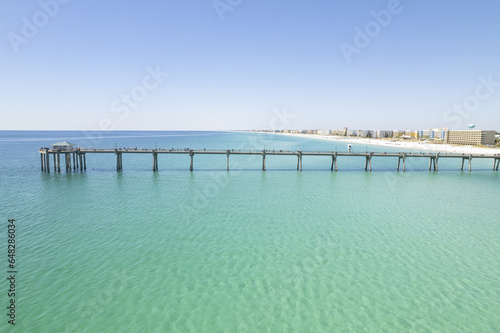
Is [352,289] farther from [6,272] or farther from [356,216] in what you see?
[6,272]

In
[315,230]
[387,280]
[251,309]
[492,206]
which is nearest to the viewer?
[251,309]

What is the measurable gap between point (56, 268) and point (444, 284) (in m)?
23.1

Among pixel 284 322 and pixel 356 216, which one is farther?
pixel 356 216

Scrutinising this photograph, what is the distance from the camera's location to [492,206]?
31125 mm

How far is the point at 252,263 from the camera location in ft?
55.8

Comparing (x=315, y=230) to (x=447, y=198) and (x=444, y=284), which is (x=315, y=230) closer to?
(x=444, y=284)

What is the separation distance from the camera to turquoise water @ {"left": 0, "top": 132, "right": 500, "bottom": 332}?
40.0ft

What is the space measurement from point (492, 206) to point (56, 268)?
143 ft

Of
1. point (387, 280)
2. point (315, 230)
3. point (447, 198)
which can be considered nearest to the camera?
point (387, 280)

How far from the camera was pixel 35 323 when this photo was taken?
11.6 m

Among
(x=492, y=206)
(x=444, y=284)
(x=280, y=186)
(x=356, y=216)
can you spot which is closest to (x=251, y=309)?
A: (x=444, y=284)

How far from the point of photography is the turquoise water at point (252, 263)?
12180mm

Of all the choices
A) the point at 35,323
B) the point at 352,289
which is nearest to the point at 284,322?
the point at 352,289

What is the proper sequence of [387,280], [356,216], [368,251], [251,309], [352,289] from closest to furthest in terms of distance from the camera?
[251,309], [352,289], [387,280], [368,251], [356,216]
